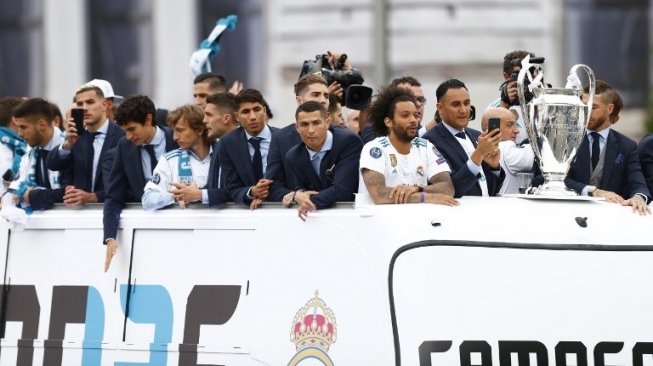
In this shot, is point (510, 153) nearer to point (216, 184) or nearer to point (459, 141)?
point (459, 141)

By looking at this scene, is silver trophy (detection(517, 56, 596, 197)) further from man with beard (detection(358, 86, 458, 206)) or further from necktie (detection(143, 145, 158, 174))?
necktie (detection(143, 145, 158, 174))

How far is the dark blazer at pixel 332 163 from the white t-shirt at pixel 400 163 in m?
0.10

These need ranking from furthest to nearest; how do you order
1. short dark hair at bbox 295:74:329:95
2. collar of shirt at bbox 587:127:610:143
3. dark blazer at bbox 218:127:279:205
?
1. short dark hair at bbox 295:74:329:95
2. collar of shirt at bbox 587:127:610:143
3. dark blazer at bbox 218:127:279:205

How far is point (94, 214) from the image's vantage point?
10.1 metres

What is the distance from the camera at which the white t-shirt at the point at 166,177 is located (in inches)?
389

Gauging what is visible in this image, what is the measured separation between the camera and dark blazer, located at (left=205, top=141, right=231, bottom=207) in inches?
382

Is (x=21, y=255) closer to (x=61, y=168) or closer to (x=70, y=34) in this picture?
(x=61, y=168)

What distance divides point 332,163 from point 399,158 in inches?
17.7

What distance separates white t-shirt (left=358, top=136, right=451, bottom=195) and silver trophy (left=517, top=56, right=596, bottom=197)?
0.48 m

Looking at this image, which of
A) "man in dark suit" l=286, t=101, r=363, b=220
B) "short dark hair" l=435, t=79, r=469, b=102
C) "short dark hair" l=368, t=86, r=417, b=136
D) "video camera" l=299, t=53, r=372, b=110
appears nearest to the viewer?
"short dark hair" l=368, t=86, r=417, b=136

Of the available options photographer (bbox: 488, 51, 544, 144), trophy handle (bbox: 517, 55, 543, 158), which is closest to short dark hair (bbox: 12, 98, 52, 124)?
photographer (bbox: 488, 51, 544, 144)

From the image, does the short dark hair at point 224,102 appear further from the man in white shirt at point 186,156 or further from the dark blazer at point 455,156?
the dark blazer at point 455,156

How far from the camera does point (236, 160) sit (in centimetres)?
1012

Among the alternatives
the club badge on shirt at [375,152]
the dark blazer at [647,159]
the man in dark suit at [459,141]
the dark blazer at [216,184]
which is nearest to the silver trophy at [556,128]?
the man in dark suit at [459,141]
